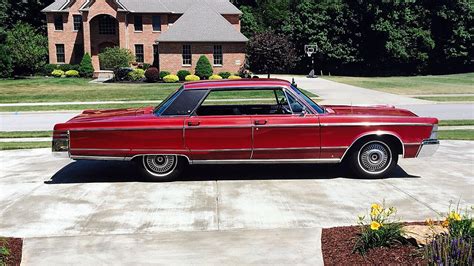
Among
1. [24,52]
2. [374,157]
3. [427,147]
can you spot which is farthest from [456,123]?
[24,52]

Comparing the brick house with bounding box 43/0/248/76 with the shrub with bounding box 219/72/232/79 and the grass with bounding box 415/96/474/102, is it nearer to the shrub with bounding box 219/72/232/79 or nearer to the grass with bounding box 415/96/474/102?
the shrub with bounding box 219/72/232/79

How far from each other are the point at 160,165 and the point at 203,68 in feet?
119

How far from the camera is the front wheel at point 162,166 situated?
885cm

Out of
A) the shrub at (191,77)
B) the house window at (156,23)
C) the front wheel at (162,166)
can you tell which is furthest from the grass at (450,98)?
the house window at (156,23)

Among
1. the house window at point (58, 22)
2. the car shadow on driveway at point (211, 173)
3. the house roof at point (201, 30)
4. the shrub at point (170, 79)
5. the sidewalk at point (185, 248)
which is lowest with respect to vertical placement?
the sidewalk at point (185, 248)

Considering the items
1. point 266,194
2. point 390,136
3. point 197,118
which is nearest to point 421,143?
point 390,136

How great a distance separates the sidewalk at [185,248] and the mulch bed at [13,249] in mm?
67

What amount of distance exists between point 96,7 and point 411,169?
1798 inches

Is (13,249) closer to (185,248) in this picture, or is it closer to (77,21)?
(185,248)

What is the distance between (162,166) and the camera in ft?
29.2

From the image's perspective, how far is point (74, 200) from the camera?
7.84 metres

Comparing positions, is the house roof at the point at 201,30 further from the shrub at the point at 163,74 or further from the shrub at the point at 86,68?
the shrub at the point at 86,68

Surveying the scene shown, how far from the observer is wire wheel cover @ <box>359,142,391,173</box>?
889cm

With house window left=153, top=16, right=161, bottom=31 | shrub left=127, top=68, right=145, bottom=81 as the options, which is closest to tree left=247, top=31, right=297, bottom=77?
shrub left=127, top=68, right=145, bottom=81
